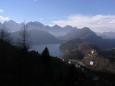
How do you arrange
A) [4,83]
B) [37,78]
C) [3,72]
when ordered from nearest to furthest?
[4,83] → [3,72] → [37,78]

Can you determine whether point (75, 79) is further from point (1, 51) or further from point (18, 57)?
point (1, 51)

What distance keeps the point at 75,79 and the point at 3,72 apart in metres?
9.49

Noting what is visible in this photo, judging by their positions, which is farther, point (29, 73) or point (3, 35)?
point (3, 35)

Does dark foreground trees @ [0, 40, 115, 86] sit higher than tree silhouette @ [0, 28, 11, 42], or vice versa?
tree silhouette @ [0, 28, 11, 42]

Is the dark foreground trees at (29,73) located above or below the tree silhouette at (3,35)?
below

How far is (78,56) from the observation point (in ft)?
402

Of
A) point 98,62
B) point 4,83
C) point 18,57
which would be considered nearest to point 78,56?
point 98,62

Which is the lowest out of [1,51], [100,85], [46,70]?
[100,85]

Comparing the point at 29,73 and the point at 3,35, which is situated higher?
the point at 3,35

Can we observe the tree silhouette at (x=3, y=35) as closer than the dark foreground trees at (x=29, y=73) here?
No

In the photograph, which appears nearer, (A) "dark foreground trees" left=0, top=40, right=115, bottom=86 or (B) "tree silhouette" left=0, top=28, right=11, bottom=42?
(A) "dark foreground trees" left=0, top=40, right=115, bottom=86

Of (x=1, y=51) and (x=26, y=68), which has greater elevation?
(x=1, y=51)

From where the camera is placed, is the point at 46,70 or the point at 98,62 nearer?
the point at 46,70

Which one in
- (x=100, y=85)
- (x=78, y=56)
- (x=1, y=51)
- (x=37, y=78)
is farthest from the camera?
(x=78, y=56)
